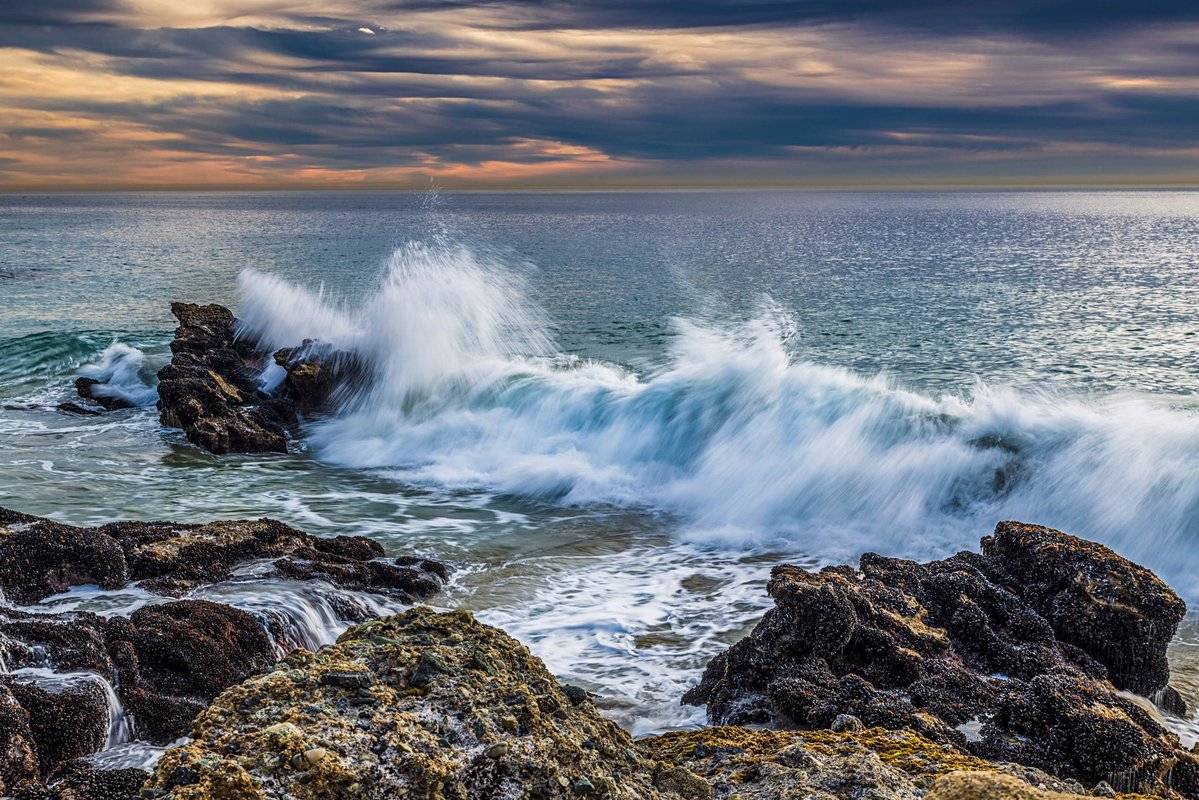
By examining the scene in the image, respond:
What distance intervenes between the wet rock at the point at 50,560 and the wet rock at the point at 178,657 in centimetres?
124

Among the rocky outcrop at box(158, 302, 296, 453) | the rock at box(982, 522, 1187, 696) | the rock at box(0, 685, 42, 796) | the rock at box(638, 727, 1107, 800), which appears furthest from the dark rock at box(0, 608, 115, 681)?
the rocky outcrop at box(158, 302, 296, 453)

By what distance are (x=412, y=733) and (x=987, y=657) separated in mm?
4686

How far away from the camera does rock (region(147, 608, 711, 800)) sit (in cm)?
293

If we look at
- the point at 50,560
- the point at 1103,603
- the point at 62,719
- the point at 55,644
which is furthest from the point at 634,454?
the point at 62,719

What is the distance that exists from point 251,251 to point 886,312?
45.5 metres

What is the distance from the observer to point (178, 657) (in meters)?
5.96

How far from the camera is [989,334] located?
2700 cm

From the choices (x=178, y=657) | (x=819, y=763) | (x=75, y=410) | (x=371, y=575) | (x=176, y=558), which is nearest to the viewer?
(x=819, y=763)

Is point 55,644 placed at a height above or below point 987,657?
above

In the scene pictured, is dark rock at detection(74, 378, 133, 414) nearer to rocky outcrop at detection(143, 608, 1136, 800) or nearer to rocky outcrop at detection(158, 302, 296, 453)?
rocky outcrop at detection(158, 302, 296, 453)

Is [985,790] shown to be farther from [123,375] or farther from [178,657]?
[123,375]

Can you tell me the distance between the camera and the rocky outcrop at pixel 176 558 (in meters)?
7.18

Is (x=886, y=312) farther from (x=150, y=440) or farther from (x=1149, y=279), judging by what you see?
(x=150, y=440)

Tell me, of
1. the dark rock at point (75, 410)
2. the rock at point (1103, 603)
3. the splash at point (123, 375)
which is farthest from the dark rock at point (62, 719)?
the splash at point (123, 375)
